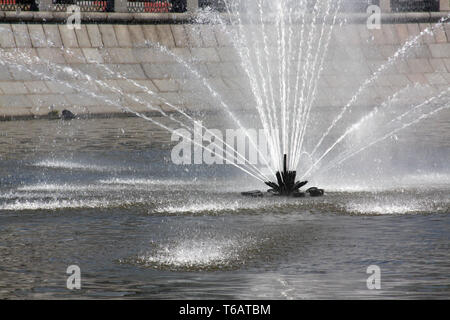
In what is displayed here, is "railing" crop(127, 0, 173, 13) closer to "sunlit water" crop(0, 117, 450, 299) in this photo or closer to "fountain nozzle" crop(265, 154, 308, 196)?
"sunlit water" crop(0, 117, 450, 299)

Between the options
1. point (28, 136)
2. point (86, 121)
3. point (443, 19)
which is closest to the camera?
point (28, 136)

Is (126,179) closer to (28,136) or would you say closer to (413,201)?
(413,201)

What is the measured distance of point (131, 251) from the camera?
1083cm

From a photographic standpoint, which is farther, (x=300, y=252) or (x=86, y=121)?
(x=86, y=121)

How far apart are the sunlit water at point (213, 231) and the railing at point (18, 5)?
16170 millimetres

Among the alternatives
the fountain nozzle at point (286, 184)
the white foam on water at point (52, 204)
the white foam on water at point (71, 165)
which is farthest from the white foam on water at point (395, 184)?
the white foam on water at point (71, 165)

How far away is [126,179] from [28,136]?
894 centimetres

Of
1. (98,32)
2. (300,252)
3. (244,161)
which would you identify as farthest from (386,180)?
(98,32)

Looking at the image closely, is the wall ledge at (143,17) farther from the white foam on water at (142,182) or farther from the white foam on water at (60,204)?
the white foam on water at (60,204)

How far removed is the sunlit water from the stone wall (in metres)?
12.3

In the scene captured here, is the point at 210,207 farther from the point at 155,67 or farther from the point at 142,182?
the point at 155,67

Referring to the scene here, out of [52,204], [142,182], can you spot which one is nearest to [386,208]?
[52,204]

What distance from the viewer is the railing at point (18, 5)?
3656 cm

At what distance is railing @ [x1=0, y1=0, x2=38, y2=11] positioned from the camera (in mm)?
36562
